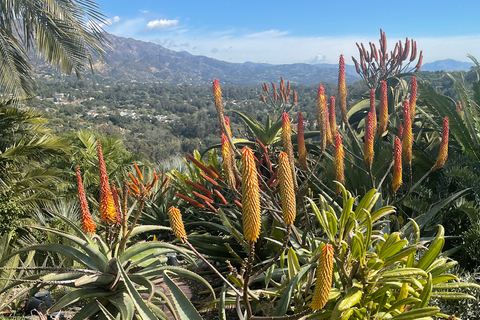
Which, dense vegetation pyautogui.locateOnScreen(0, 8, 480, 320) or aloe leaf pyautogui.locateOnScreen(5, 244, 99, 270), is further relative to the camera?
aloe leaf pyautogui.locateOnScreen(5, 244, 99, 270)

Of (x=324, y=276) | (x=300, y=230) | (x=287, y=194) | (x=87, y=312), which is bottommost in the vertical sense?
(x=87, y=312)

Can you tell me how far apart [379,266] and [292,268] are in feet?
1.36

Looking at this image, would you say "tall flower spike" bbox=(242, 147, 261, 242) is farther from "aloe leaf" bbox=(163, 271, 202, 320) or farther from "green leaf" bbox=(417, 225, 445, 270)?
"green leaf" bbox=(417, 225, 445, 270)

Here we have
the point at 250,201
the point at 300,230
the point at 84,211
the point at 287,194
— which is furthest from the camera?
the point at 300,230

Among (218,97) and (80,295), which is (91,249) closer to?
(80,295)

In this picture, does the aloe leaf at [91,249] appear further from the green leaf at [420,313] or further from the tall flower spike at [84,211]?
the green leaf at [420,313]

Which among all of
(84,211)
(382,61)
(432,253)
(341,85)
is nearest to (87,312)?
(84,211)

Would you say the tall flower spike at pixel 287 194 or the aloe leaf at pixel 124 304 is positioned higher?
the tall flower spike at pixel 287 194

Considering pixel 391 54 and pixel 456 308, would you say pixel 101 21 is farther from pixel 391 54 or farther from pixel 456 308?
pixel 456 308

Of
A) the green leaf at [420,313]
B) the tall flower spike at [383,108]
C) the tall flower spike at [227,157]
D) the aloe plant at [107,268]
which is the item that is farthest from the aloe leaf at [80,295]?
the tall flower spike at [383,108]

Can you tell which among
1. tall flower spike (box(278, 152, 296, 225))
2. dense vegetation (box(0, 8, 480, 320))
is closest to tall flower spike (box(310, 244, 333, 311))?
dense vegetation (box(0, 8, 480, 320))

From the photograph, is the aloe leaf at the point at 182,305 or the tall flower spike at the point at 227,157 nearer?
the aloe leaf at the point at 182,305

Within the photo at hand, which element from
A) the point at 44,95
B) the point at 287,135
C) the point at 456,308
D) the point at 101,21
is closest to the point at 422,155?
the point at 456,308

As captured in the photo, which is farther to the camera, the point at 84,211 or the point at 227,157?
the point at 227,157
